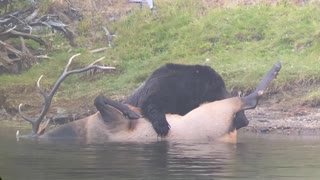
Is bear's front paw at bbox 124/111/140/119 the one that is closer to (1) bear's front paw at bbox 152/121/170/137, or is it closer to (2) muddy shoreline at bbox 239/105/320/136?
(1) bear's front paw at bbox 152/121/170/137

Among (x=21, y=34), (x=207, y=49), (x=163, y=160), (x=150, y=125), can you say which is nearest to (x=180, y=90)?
(x=150, y=125)

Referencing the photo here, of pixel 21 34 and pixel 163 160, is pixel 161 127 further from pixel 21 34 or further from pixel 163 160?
pixel 21 34

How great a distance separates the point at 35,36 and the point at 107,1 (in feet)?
11.1

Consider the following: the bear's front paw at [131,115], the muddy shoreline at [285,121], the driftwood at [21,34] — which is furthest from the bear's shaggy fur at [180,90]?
the driftwood at [21,34]

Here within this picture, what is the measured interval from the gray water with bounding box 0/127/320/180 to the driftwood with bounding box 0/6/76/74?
20.1 feet

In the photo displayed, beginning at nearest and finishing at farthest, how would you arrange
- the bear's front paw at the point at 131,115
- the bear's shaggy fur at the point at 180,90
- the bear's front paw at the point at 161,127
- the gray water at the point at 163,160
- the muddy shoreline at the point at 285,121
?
1. the gray water at the point at 163,160
2. the bear's front paw at the point at 161,127
3. the bear's front paw at the point at 131,115
4. the bear's shaggy fur at the point at 180,90
5. the muddy shoreline at the point at 285,121

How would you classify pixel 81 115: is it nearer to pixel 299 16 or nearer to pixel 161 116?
pixel 161 116

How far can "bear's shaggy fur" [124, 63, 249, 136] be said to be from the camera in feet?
48.7

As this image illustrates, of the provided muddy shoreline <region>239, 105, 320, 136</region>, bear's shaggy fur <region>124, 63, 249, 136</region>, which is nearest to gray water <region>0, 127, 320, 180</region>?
bear's shaggy fur <region>124, 63, 249, 136</region>

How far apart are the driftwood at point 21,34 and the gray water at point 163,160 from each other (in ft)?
20.1

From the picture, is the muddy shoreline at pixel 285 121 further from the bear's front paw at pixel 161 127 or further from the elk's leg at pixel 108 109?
the elk's leg at pixel 108 109

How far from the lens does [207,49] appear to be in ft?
69.1

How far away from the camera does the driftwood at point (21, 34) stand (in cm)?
2116

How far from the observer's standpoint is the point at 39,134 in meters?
14.9
